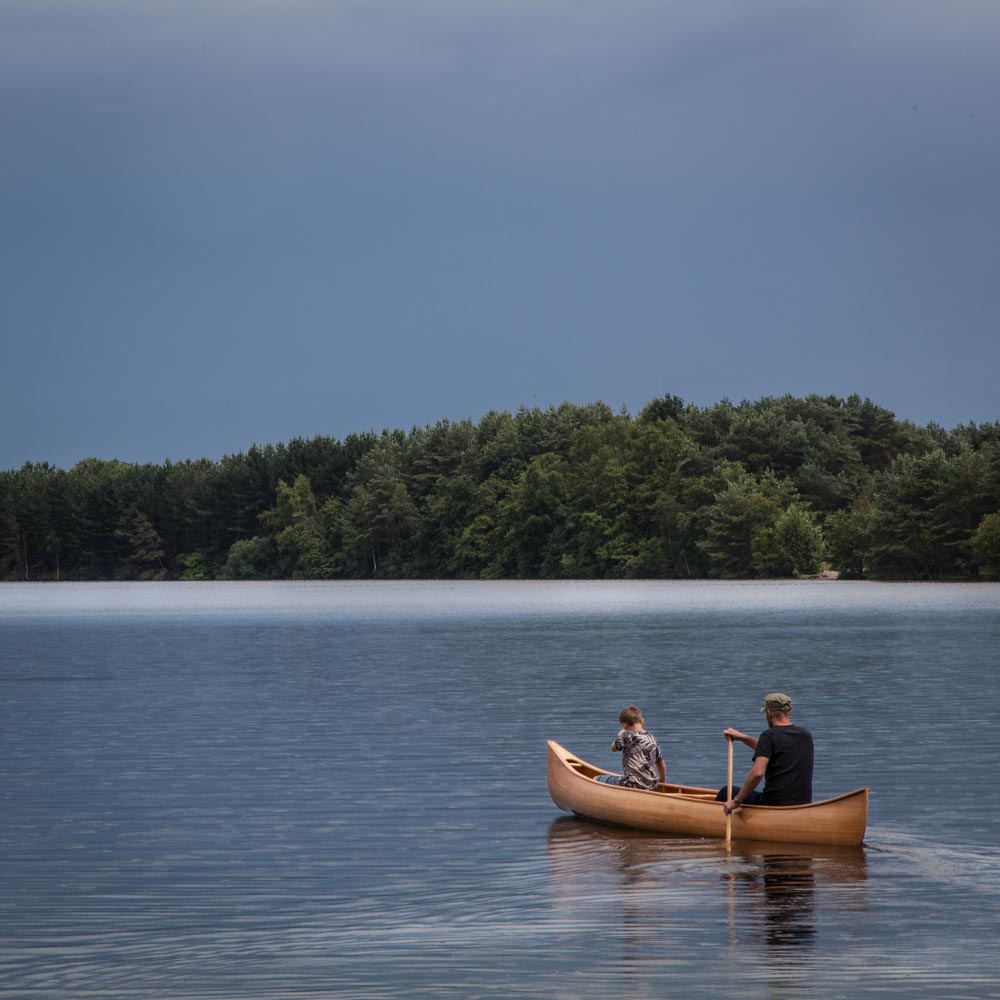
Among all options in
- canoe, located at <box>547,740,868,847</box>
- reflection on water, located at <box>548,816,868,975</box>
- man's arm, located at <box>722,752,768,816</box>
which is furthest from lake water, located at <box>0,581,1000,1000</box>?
man's arm, located at <box>722,752,768,816</box>

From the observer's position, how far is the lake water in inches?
524

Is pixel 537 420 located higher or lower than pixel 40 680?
higher

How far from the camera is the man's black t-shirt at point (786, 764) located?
18.1 m

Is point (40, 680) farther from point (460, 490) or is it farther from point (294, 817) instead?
point (460, 490)

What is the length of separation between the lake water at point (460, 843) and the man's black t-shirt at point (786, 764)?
0.64m

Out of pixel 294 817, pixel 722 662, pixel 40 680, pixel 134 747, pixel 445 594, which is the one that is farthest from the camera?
pixel 445 594

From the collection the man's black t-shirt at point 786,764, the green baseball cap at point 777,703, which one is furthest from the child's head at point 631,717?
the green baseball cap at point 777,703

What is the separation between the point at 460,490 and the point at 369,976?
549 feet

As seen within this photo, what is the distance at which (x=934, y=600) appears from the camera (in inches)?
3981

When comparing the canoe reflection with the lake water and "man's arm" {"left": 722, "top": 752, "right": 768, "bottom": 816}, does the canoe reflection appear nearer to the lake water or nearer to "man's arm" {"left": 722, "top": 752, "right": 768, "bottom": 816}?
the lake water

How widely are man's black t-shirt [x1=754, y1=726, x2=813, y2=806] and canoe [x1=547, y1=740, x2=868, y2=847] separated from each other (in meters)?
0.22

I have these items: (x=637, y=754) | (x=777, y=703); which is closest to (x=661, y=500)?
(x=637, y=754)

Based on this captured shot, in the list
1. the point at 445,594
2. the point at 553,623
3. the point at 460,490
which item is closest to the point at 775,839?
the point at 553,623

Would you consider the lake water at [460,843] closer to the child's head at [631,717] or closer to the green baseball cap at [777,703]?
the child's head at [631,717]
